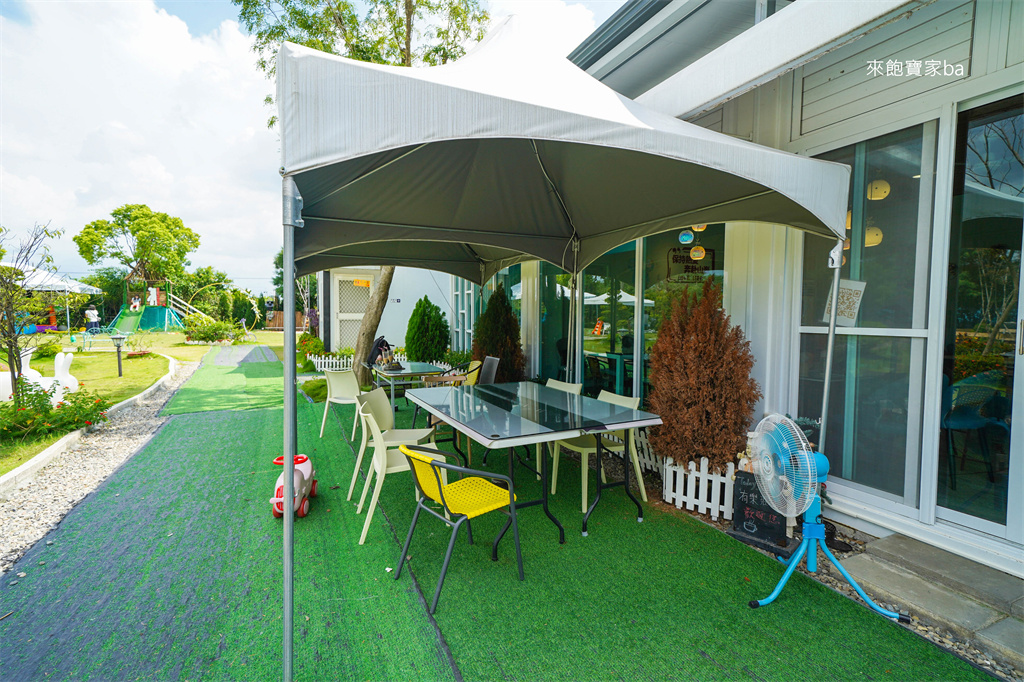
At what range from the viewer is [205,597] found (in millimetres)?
2508

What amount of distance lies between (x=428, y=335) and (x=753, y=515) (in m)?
8.28

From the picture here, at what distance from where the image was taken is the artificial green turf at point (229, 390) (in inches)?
296

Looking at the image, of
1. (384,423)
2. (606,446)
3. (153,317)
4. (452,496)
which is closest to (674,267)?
(606,446)

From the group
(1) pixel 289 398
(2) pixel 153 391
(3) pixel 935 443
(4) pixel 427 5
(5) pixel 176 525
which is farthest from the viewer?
(2) pixel 153 391

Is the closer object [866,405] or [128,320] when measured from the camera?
[866,405]

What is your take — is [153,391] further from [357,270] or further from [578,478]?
[578,478]

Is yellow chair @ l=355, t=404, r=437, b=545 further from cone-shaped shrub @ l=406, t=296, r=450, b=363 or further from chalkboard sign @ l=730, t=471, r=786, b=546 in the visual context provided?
cone-shaped shrub @ l=406, t=296, r=450, b=363

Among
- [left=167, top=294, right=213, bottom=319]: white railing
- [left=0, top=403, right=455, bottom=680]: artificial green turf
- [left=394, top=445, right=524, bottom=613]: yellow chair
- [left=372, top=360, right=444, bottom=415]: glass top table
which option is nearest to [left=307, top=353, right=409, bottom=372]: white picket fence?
[left=372, top=360, right=444, bottom=415]: glass top table

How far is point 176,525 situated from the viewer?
3.38 m

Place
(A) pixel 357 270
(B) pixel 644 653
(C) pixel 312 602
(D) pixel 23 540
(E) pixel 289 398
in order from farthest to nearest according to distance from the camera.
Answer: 1. (A) pixel 357 270
2. (D) pixel 23 540
3. (C) pixel 312 602
4. (B) pixel 644 653
5. (E) pixel 289 398

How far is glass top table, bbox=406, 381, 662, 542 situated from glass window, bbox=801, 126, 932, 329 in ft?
5.43

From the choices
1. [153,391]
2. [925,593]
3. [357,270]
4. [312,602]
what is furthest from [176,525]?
[357,270]

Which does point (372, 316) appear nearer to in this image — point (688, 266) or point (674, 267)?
point (674, 267)

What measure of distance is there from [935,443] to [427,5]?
337 inches
